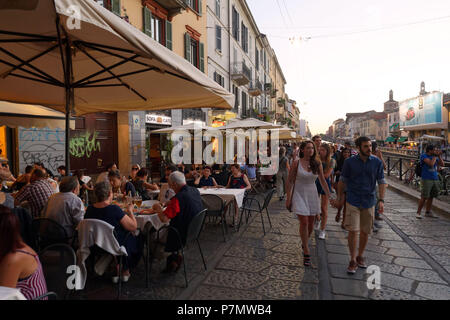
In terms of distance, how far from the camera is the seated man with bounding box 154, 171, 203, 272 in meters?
3.46

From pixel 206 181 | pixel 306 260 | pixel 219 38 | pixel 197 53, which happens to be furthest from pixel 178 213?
pixel 219 38

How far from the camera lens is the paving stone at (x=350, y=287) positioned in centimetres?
312

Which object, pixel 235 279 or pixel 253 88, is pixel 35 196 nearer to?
pixel 235 279

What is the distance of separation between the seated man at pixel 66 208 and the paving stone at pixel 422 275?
4091 mm

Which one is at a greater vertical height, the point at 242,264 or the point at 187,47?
the point at 187,47

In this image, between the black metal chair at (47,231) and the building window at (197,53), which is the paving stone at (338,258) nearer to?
the black metal chair at (47,231)

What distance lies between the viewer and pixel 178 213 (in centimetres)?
351

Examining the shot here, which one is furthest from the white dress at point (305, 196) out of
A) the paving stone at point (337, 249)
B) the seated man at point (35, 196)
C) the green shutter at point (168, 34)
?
the green shutter at point (168, 34)

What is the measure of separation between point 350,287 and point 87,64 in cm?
441

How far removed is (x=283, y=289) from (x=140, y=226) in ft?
6.04
